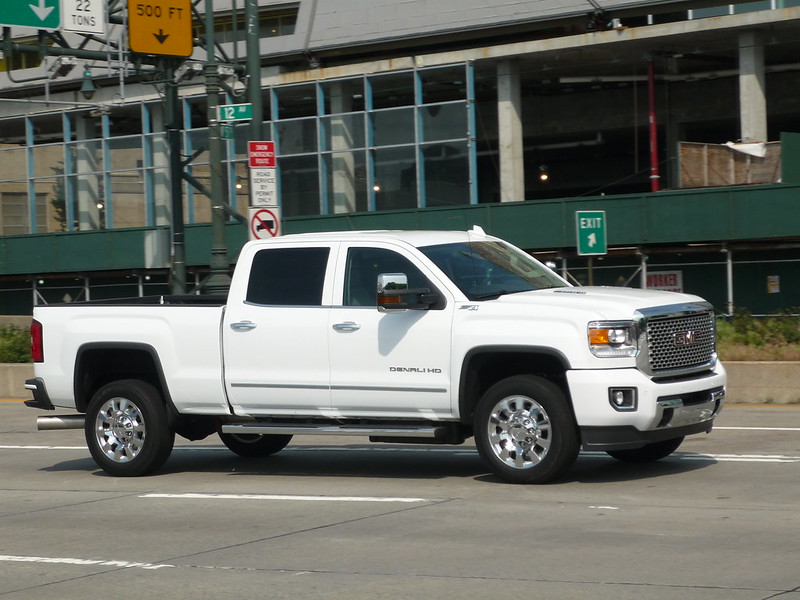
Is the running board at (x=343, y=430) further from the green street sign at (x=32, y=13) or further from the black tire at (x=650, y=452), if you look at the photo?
the green street sign at (x=32, y=13)

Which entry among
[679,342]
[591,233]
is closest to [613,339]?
[679,342]

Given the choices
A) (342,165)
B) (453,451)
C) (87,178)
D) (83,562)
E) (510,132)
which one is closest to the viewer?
(83,562)

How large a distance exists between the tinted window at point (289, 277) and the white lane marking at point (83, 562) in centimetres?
357

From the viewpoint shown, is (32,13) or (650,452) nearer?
(650,452)

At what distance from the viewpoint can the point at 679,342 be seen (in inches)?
383

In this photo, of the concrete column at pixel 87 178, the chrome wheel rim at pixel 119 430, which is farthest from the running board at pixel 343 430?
the concrete column at pixel 87 178

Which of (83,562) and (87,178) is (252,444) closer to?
(83,562)

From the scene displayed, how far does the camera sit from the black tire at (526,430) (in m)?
9.52

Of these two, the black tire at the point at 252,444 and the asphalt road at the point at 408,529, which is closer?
the asphalt road at the point at 408,529

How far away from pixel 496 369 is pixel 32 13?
15.8 m

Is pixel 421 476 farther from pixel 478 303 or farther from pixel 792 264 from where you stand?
pixel 792 264

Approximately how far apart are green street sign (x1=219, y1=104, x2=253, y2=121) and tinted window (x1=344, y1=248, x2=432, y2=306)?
8.54 m

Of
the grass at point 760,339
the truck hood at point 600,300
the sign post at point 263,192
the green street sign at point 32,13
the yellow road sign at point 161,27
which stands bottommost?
the grass at point 760,339

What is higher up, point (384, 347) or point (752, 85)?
point (752, 85)
